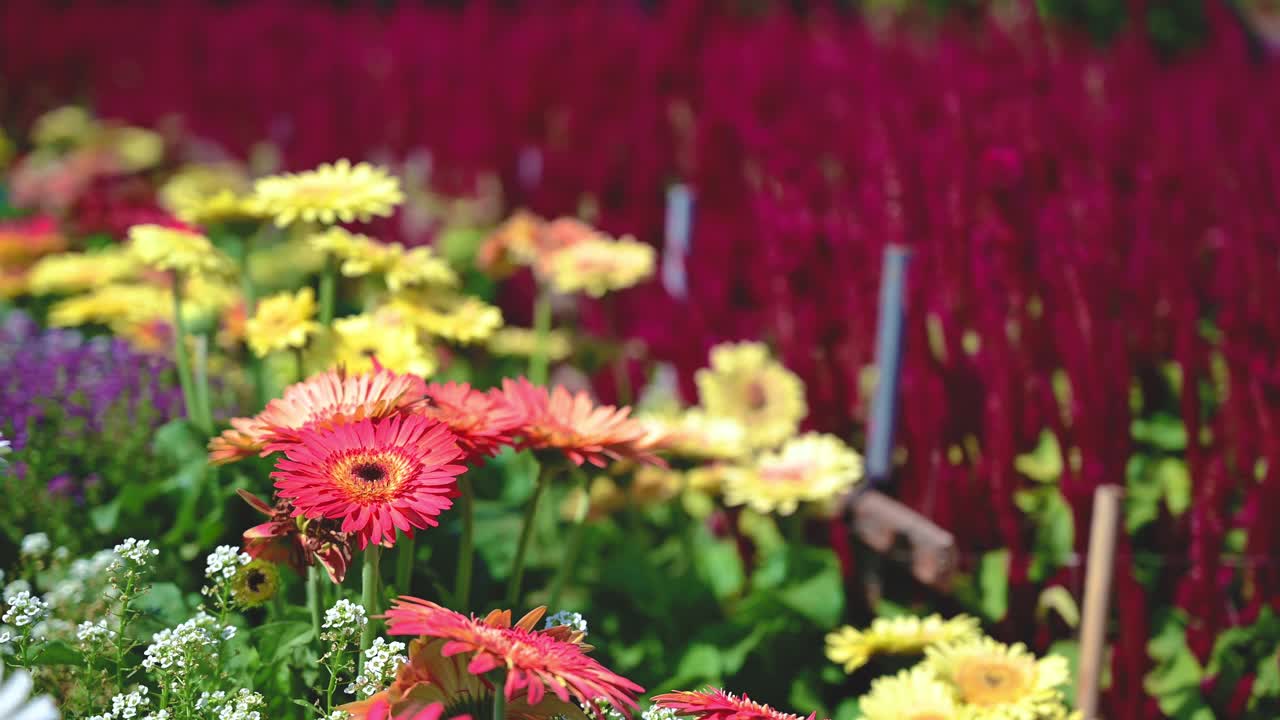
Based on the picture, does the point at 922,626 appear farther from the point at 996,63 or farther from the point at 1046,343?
the point at 996,63

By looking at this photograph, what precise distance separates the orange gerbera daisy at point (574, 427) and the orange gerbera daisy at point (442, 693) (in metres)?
0.32

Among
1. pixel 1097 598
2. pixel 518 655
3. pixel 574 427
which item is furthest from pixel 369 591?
pixel 1097 598

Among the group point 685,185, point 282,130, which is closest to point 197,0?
point 282,130

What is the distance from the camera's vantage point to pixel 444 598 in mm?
1520

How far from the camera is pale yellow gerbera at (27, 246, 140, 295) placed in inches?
93.4

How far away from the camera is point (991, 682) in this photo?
1.53m

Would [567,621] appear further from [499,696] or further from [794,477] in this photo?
[794,477]

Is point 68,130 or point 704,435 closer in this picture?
point 704,435

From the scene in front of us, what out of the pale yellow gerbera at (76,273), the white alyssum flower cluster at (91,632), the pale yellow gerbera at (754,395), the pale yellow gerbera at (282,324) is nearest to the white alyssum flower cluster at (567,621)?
Result: the white alyssum flower cluster at (91,632)

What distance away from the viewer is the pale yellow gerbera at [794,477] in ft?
6.46

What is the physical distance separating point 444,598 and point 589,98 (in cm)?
295

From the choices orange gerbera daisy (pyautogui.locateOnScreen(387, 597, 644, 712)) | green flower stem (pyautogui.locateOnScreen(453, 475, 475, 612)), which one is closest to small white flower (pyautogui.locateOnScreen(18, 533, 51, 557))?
green flower stem (pyautogui.locateOnScreen(453, 475, 475, 612))

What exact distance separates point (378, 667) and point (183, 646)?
0.79 ft

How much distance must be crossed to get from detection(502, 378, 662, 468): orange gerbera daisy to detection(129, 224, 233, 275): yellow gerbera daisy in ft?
1.80
